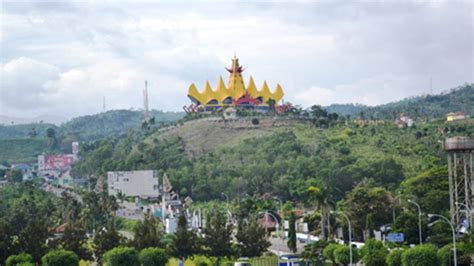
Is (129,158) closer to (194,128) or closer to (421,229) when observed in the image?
(194,128)

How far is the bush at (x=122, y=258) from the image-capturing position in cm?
6216

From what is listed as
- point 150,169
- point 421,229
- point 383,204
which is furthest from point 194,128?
point 421,229

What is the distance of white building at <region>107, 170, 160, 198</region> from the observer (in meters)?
117

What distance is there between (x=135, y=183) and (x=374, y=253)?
212 ft

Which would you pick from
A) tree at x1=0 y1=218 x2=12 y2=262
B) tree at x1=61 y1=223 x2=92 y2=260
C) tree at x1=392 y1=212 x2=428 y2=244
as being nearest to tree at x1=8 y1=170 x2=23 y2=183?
tree at x1=0 y1=218 x2=12 y2=262

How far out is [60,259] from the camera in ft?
203

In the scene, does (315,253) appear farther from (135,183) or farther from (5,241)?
(135,183)

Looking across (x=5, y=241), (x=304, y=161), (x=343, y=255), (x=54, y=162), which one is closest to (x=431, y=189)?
(x=343, y=255)

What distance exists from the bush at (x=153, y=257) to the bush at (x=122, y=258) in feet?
1.35

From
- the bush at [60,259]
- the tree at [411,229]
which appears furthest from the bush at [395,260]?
the bush at [60,259]

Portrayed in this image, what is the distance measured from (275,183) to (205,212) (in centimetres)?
1539

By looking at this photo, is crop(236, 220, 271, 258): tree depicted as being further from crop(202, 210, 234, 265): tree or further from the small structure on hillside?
the small structure on hillside

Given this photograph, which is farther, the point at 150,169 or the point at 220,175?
the point at 150,169

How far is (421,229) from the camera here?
66375 millimetres
